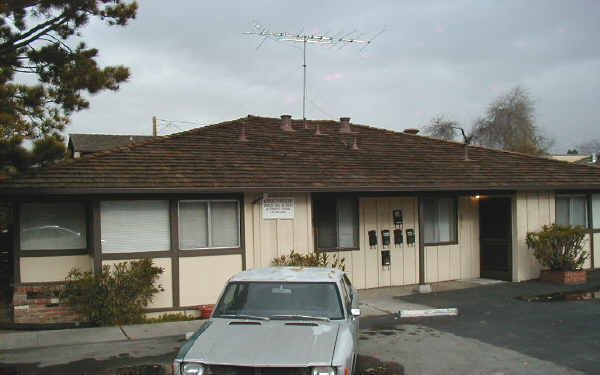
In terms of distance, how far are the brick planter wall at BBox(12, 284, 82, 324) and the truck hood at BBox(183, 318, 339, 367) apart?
5.62 metres

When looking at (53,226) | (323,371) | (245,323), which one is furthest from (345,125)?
(323,371)

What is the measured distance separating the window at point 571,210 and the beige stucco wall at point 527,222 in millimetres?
654

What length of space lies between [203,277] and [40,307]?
3.05 m

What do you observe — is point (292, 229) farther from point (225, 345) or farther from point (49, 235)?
point (225, 345)

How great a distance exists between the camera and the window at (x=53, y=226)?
11.0 metres

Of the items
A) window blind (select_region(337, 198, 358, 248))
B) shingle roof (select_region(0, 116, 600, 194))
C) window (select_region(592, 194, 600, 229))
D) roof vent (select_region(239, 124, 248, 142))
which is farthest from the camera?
window (select_region(592, 194, 600, 229))

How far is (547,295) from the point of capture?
12820 mm

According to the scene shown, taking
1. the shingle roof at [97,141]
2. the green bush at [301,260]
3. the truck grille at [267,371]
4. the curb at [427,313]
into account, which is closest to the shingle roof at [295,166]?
the green bush at [301,260]

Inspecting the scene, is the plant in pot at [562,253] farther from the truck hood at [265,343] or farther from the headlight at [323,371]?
the headlight at [323,371]

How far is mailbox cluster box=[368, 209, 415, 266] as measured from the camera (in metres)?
14.2

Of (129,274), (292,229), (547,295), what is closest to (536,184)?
(547,295)

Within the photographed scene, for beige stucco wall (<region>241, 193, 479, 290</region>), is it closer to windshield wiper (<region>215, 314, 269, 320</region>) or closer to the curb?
the curb

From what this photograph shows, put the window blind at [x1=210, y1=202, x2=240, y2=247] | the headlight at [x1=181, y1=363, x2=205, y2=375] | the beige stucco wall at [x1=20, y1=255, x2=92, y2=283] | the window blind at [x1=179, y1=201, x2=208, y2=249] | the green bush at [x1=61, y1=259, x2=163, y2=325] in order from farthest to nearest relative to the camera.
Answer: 1. the window blind at [x1=210, y1=202, x2=240, y2=247]
2. the window blind at [x1=179, y1=201, x2=208, y2=249]
3. the beige stucco wall at [x1=20, y1=255, x2=92, y2=283]
4. the green bush at [x1=61, y1=259, x2=163, y2=325]
5. the headlight at [x1=181, y1=363, x2=205, y2=375]

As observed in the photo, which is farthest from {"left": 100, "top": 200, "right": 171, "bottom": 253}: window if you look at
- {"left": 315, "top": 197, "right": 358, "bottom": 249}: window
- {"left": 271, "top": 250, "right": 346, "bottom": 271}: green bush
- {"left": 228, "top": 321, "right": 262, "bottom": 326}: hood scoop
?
{"left": 228, "top": 321, "right": 262, "bottom": 326}: hood scoop
